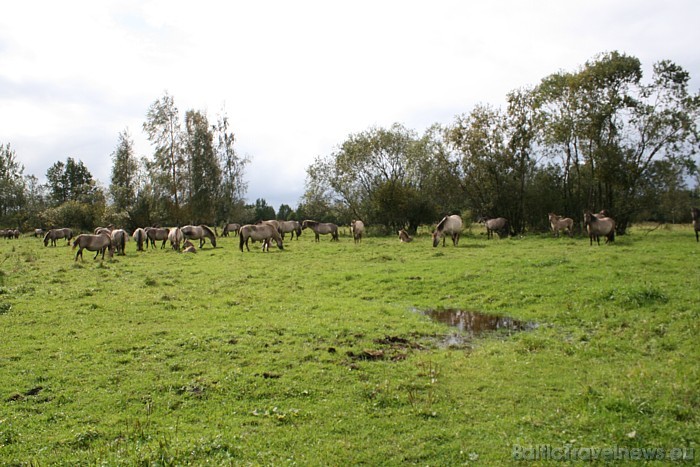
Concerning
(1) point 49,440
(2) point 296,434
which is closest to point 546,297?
(2) point 296,434

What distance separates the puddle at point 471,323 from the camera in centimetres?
938

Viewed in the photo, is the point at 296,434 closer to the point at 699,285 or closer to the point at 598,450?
the point at 598,450

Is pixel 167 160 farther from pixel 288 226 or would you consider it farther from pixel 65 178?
pixel 65 178

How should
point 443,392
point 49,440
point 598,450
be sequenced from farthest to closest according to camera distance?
point 443,392 → point 49,440 → point 598,450

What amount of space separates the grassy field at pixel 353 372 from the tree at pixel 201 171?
114ft

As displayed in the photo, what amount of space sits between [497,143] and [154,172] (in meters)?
35.3

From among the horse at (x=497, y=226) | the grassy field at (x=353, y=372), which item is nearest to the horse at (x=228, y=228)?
the horse at (x=497, y=226)

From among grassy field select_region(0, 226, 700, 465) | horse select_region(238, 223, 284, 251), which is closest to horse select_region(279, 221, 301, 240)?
horse select_region(238, 223, 284, 251)

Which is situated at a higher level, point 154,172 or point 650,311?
point 154,172

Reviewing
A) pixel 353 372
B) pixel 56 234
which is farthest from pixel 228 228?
pixel 353 372

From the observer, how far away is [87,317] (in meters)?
10.9

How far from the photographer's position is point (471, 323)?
1046 cm

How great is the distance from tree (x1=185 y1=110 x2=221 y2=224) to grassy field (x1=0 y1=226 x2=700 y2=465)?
114 ft

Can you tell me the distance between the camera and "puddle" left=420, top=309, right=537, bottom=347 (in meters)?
9.38
